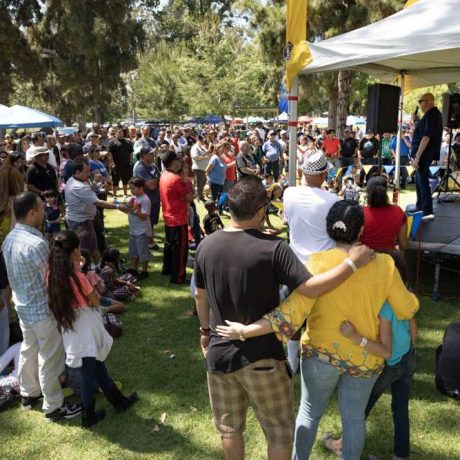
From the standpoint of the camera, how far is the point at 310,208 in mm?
3402

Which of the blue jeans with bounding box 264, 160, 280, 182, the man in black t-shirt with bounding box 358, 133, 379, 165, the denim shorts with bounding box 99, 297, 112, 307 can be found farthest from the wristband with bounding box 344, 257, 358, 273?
the man in black t-shirt with bounding box 358, 133, 379, 165

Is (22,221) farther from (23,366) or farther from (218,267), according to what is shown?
(218,267)

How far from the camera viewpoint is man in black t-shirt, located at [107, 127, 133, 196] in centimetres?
1211

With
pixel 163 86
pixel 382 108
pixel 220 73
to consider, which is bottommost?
pixel 382 108

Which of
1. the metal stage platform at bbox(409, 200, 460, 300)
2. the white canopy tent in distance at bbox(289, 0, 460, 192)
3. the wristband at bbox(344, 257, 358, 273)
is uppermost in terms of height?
the white canopy tent in distance at bbox(289, 0, 460, 192)

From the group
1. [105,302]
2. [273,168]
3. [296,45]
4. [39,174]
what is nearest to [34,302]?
[105,302]

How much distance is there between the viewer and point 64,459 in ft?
10.6

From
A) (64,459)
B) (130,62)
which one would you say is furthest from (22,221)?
(130,62)

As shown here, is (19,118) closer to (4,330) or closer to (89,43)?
(4,330)

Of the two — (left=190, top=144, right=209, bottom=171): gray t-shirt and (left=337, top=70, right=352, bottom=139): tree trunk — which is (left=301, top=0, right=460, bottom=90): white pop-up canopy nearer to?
(left=190, top=144, right=209, bottom=171): gray t-shirt

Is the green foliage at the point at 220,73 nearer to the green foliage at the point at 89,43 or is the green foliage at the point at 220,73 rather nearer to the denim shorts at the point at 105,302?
the green foliage at the point at 89,43

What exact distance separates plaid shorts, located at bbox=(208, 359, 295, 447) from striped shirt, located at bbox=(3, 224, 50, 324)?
1.57m

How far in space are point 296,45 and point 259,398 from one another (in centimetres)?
429

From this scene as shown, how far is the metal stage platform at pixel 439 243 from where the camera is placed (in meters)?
5.72
